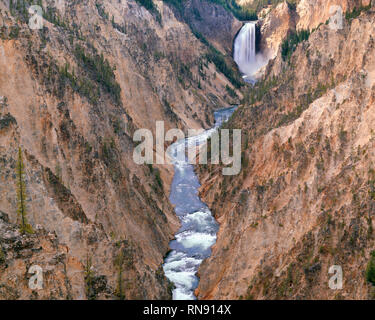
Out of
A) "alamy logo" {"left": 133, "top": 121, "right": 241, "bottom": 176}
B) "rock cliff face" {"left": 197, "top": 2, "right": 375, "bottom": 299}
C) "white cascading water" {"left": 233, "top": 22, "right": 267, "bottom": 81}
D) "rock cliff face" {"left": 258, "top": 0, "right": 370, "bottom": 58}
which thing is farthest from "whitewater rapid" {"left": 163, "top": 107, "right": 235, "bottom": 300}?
"white cascading water" {"left": 233, "top": 22, "right": 267, "bottom": 81}

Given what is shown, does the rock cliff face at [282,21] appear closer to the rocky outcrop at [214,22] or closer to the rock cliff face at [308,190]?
the rocky outcrop at [214,22]

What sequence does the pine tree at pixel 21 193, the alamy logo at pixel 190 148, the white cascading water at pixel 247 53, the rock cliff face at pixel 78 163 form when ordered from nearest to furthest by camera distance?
the rock cliff face at pixel 78 163
the pine tree at pixel 21 193
the alamy logo at pixel 190 148
the white cascading water at pixel 247 53

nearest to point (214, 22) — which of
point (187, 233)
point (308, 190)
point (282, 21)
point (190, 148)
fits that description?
point (282, 21)

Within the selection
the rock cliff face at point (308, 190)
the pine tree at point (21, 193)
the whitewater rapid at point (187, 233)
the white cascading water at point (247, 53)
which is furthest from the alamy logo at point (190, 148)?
the white cascading water at point (247, 53)

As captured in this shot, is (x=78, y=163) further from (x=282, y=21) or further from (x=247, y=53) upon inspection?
(x=247, y=53)

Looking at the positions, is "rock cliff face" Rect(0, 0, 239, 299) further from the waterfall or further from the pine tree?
the waterfall

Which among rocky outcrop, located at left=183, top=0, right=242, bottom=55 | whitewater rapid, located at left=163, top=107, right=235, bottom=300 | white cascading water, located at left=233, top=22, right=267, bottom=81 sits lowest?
whitewater rapid, located at left=163, top=107, right=235, bottom=300

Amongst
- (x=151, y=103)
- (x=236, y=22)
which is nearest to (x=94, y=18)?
(x=151, y=103)
